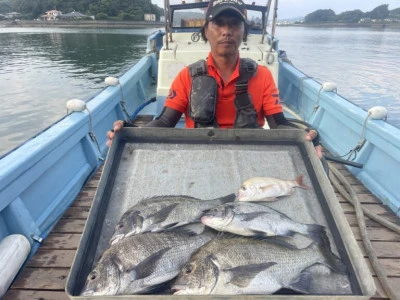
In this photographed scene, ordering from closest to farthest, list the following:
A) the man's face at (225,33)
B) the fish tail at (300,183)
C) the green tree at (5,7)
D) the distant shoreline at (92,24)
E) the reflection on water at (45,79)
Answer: the fish tail at (300,183), the man's face at (225,33), the reflection on water at (45,79), the distant shoreline at (92,24), the green tree at (5,7)

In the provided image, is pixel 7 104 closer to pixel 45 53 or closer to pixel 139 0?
pixel 45 53

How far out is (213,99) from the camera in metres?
3.02

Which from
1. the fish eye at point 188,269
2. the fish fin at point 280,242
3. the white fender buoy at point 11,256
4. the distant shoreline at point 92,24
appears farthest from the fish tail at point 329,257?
the distant shoreline at point 92,24

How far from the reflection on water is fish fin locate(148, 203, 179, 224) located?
26.1ft

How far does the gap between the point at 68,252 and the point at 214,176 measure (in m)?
1.72

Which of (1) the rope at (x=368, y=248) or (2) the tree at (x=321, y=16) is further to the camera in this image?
(2) the tree at (x=321, y=16)

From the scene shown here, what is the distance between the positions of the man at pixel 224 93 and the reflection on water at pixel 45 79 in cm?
648

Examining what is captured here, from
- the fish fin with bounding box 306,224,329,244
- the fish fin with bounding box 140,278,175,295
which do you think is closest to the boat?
the fish fin with bounding box 306,224,329,244

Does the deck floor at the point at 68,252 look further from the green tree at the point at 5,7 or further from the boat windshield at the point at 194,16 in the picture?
the green tree at the point at 5,7

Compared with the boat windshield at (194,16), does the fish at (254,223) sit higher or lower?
lower

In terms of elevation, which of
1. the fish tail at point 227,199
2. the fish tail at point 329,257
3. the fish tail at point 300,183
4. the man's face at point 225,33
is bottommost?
the fish tail at point 329,257

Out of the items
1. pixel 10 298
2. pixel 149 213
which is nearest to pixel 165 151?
pixel 149 213

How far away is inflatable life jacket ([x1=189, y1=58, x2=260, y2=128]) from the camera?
301 centimetres

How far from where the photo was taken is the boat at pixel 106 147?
261 centimetres
